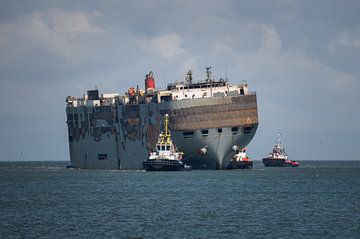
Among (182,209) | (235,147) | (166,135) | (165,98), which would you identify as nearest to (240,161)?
(235,147)


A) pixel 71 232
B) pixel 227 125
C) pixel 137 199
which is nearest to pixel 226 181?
pixel 227 125

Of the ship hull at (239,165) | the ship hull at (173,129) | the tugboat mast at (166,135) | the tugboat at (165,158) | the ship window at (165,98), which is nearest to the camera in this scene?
the tugboat at (165,158)

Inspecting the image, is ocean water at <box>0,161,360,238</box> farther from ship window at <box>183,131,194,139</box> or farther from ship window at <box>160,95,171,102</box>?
ship window at <box>160,95,171,102</box>

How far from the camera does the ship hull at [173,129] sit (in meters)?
136

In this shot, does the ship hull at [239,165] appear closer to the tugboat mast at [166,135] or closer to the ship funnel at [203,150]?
the ship funnel at [203,150]

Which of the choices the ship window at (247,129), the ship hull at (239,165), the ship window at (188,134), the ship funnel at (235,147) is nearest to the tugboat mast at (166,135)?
the ship window at (188,134)

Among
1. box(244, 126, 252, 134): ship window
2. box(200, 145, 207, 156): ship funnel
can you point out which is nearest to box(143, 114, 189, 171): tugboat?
box(200, 145, 207, 156): ship funnel

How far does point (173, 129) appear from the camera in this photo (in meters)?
140

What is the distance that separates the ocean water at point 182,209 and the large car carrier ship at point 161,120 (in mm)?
18320

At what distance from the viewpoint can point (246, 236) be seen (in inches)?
2440

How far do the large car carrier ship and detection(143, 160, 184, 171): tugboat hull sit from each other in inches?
255

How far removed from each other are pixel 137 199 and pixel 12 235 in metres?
28.5

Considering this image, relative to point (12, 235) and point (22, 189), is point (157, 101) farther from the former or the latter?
point (12, 235)

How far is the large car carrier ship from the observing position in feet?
448
